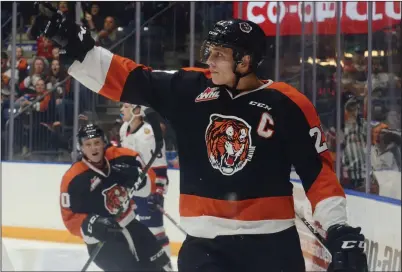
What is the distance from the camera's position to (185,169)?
5.70 feet

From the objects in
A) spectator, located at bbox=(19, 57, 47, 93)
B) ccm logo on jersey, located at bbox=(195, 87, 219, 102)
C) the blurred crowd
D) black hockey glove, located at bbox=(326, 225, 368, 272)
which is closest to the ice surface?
the blurred crowd

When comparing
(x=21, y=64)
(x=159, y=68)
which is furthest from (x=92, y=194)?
(x=21, y=64)

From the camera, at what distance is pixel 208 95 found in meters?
1.72

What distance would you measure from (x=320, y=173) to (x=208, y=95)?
0.99 feet

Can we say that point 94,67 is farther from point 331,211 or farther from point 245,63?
point 331,211

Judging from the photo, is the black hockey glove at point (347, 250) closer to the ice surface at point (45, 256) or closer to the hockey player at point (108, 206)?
the hockey player at point (108, 206)

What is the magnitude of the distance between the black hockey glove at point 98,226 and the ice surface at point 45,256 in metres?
1.24

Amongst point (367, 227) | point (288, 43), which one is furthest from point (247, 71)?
point (288, 43)

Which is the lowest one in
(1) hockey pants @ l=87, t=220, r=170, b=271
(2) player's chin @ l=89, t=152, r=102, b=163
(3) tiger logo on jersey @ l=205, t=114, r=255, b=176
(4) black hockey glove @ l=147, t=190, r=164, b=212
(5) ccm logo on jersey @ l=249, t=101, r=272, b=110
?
(1) hockey pants @ l=87, t=220, r=170, b=271

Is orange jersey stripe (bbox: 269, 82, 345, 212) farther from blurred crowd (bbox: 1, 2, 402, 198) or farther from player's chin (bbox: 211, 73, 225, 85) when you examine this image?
blurred crowd (bbox: 1, 2, 402, 198)

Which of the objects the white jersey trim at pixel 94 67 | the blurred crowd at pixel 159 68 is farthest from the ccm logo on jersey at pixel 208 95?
the blurred crowd at pixel 159 68

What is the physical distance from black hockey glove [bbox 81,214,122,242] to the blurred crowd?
131 cm

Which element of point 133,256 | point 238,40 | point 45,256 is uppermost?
point 238,40

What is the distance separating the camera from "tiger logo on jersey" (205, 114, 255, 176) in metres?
1.67
